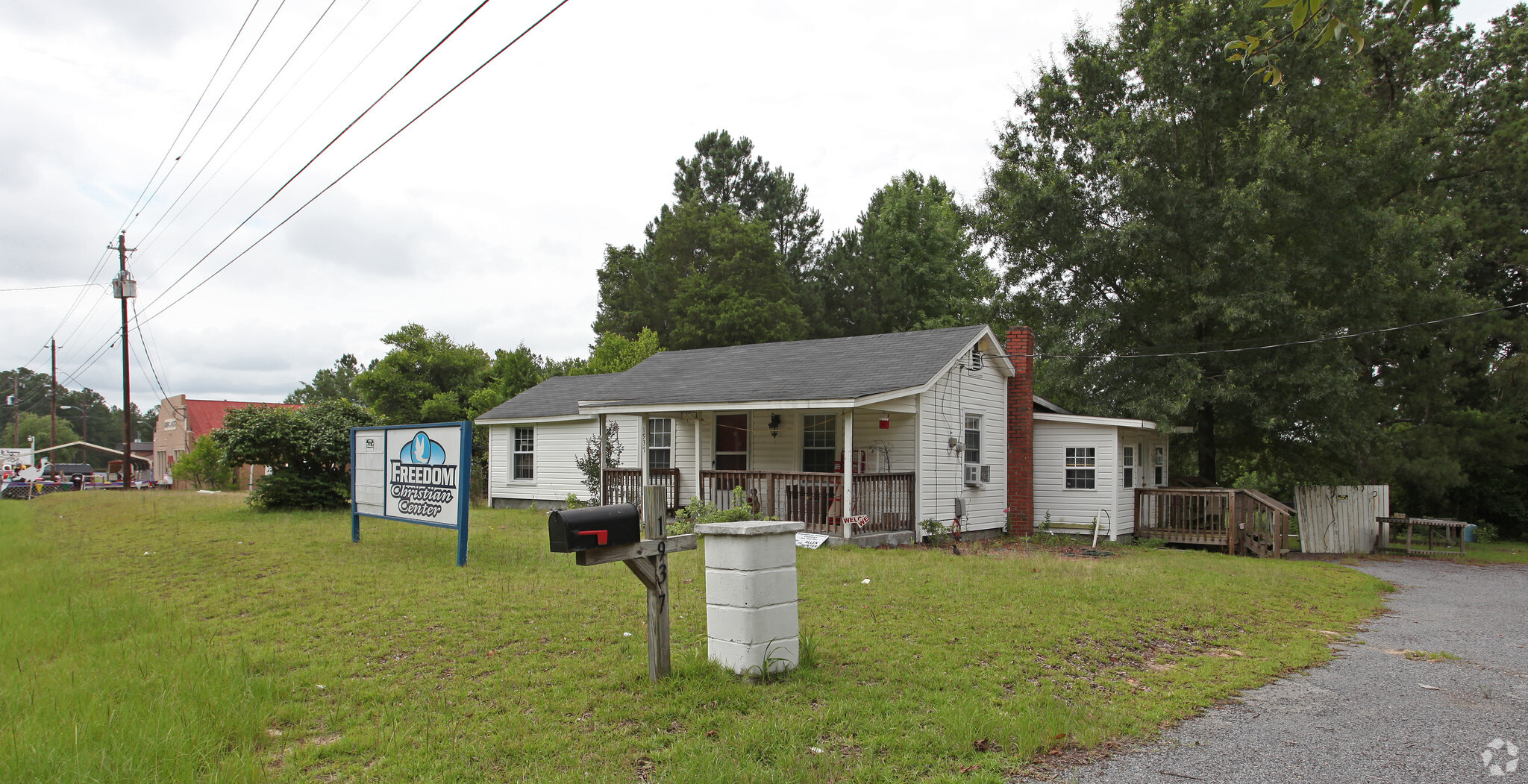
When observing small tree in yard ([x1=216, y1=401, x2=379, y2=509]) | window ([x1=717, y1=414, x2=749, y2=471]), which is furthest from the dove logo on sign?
small tree in yard ([x1=216, y1=401, x2=379, y2=509])

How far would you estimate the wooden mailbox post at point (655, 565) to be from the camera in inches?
209

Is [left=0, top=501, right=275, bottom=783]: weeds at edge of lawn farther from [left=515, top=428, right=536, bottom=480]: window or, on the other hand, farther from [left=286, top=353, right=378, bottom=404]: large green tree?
[left=286, top=353, right=378, bottom=404]: large green tree

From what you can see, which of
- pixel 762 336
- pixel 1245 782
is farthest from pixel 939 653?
pixel 762 336

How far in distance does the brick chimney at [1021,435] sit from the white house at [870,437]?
31 mm

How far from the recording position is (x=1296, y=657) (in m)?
6.99

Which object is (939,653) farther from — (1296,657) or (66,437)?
(66,437)

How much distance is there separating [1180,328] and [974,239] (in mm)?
5977

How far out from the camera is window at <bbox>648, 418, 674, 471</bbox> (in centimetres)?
1841

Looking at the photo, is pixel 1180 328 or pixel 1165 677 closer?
pixel 1165 677

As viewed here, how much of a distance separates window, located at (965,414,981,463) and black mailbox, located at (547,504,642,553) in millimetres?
12448

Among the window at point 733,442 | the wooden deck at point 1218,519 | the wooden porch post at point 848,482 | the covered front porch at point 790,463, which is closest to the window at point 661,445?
the covered front porch at point 790,463

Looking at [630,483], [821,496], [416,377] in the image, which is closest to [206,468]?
[416,377]

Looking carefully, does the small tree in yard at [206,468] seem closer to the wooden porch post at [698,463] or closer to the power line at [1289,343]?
the wooden porch post at [698,463]

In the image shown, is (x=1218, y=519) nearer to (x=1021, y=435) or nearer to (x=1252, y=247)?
(x=1021, y=435)
